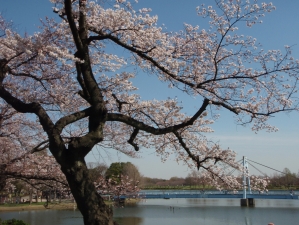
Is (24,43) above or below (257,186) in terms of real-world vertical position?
above

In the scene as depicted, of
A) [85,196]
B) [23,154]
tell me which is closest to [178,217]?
[23,154]

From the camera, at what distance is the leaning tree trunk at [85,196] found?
285 centimetres

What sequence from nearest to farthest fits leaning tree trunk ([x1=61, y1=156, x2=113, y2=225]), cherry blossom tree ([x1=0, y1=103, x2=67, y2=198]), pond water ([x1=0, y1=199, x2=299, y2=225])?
leaning tree trunk ([x1=61, y1=156, x2=113, y2=225])
cherry blossom tree ([x1=0, y1=103, x2=67, y2=198])
pond water ([x1=0, y1=199, x2=299, y2=225])

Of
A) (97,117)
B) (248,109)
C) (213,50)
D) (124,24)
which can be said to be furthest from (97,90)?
(248,109)

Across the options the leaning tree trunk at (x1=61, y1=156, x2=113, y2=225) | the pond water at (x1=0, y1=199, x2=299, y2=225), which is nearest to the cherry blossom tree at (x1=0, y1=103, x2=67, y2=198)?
the leaning tree trunk at (x1=61, y1=156, x2=113, y2=225)

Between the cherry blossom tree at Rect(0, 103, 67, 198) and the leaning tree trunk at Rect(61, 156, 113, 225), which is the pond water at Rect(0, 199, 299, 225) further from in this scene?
the leaning tree trunk at Rect(61, 156, 113, 225)

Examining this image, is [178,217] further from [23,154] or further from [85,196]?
[85,196]

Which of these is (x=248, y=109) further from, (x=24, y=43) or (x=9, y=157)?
(x=9, y=157)

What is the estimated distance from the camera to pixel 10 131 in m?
6.46

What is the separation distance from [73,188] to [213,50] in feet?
6.92

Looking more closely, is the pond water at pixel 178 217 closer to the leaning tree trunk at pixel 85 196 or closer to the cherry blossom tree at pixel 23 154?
the cherry blossom tree at pixel 23 154

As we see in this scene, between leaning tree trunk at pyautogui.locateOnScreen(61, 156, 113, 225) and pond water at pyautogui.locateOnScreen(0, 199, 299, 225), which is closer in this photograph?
leaning tree trunk at pyautogui.locateOnScreen(61, 156, 113, 225)

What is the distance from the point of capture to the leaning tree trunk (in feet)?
9.34

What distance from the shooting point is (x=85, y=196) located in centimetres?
288
